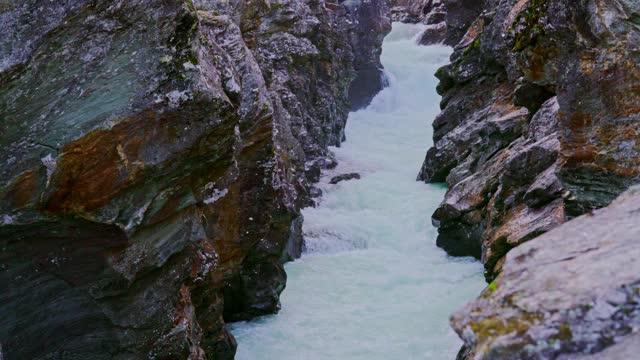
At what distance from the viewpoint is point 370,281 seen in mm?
16641

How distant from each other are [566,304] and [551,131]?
10825 millimetres

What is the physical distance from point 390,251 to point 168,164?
38.8 ft

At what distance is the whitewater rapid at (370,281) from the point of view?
13.1 m

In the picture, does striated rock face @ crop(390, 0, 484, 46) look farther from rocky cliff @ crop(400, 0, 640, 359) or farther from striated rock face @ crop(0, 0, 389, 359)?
striated rock face @ crop(0, 0, 389, 359)

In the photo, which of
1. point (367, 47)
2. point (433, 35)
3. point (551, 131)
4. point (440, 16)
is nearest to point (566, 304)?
point (551, 131)

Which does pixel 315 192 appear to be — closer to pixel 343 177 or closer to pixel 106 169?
pixel 343 177

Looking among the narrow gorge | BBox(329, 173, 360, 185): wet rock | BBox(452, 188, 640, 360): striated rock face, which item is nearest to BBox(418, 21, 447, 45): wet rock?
BBox(329, 173, 360, 185): wet rock

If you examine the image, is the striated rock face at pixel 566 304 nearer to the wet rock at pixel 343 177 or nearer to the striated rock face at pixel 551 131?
the striated rock face at pixel 551 131

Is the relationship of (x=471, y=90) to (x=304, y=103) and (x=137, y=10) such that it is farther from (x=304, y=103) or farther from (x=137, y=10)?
(x=137, y=10)

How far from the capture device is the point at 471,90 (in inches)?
973

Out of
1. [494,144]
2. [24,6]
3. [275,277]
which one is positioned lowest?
[275,277]

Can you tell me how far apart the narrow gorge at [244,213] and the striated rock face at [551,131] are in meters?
0.04

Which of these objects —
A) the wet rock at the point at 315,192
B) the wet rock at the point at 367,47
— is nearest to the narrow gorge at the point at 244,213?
the wet rock at the point at 315,192

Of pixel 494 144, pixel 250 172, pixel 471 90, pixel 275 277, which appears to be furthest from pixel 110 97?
pixel 471 90
